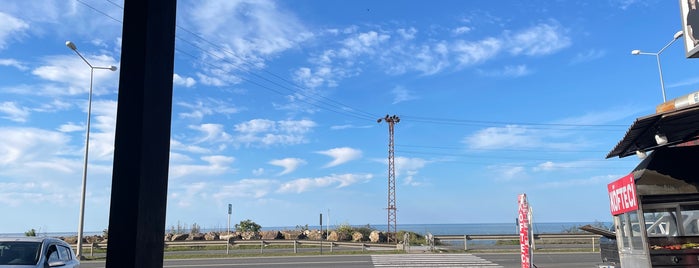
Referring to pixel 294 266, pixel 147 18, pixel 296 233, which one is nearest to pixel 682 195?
pixel 147 18

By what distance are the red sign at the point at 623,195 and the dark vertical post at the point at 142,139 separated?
711cm

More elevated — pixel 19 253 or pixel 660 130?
pixel 660 130

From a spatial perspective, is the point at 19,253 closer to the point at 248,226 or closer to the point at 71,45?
the point at 71,45

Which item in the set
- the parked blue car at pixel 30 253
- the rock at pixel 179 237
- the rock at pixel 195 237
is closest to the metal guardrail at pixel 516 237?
the rock at pixel 195 237

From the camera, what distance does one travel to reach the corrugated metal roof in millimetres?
6762

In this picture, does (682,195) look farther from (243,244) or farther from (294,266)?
(243,244)

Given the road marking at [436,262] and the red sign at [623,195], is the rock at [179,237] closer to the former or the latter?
the road marking at [436,262]

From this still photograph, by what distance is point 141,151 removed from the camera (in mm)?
2014

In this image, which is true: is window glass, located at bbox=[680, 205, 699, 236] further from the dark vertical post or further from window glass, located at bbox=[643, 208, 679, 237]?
the dark vertical post

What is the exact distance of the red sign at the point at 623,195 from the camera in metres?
7.52

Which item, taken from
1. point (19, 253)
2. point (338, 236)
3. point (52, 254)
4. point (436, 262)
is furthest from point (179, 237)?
point (19, 253)

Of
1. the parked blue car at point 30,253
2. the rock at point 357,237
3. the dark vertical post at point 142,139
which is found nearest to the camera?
the dark vertical post at point 142,139

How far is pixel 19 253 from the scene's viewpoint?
9.23 meters

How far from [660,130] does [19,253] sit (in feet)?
34.8
